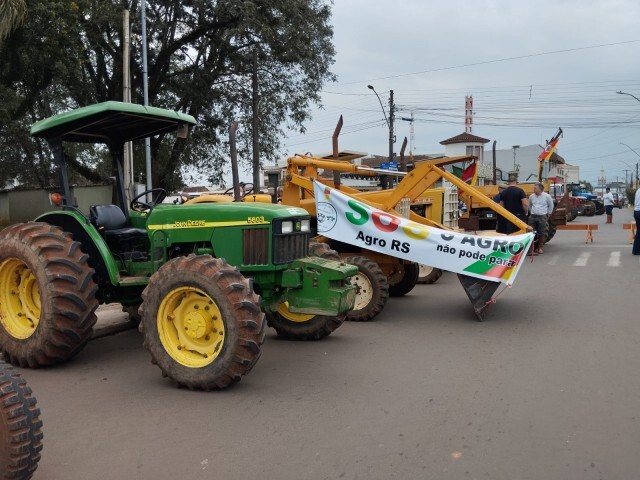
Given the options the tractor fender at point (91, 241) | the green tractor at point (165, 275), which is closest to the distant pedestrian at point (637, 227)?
the green tractor at point (165, 275)

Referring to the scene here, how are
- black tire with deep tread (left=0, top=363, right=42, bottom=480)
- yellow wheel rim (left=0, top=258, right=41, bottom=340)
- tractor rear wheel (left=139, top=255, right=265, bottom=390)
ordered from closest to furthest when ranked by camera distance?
black tire with deep tread (left=0, top=363, right=42, bottom=480) → tractor rear wheel (left=139, top=255, right=265, bottom=390) → yellow wheel rim (left=0, top=258, right=41, bottom=340)

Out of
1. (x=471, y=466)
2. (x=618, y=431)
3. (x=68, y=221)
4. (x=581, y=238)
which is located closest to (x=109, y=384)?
(x=68, y=221)

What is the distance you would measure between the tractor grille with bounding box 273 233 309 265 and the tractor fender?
159 centimetres

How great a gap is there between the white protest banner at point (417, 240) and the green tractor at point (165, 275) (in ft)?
6.50

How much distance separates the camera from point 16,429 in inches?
133

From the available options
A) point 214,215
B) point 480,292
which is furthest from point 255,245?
point 480,292

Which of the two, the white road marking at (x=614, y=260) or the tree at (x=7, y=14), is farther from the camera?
the tree at (x=7, y=14)

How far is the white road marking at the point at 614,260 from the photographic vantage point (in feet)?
46.8

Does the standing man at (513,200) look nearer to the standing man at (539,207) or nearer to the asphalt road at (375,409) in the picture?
the standing man at (539,207)

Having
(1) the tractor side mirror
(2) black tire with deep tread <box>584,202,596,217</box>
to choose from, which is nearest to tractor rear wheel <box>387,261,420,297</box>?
(1) the tractor side mirror

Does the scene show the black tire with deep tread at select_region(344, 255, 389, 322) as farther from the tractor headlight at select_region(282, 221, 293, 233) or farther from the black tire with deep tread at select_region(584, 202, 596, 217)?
the black tire with deep tread at select_region(584, 202, 596, 217)

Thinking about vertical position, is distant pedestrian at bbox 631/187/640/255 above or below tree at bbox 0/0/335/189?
below

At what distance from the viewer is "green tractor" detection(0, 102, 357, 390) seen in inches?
215

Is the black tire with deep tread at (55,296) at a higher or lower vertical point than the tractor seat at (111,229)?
lower
